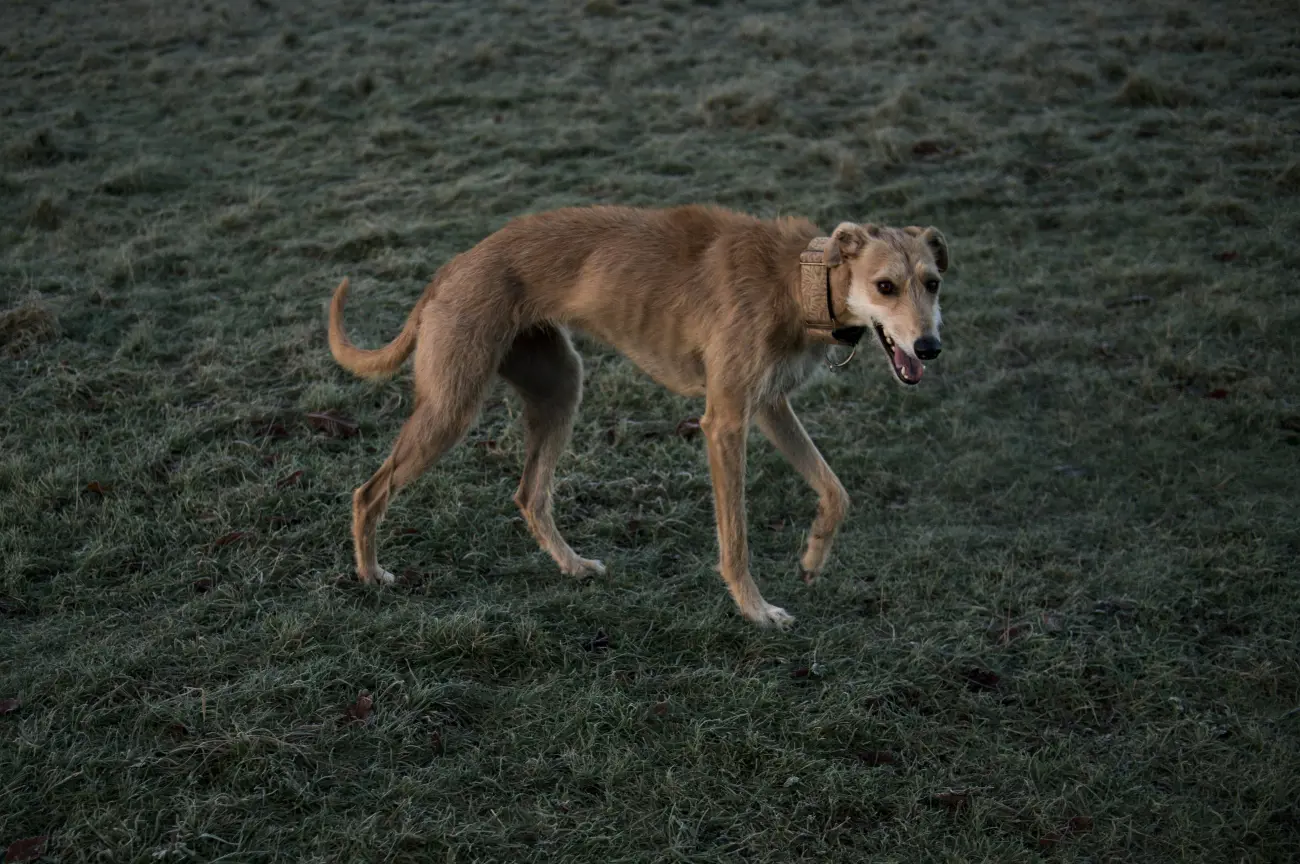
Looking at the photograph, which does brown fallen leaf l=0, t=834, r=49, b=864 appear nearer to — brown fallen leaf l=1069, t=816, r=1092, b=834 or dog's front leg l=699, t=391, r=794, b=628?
dog's front leg l=699, t=391, r=794, b=628

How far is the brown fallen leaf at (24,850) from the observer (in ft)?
9.55

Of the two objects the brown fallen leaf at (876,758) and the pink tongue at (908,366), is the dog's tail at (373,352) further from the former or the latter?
the brown fallen leaf at (876,758)

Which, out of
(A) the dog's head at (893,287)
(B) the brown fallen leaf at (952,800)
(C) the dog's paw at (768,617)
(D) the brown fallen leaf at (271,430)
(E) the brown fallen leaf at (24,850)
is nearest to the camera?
(E) the brown fallen leaf at (24,850)

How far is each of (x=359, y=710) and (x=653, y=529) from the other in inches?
71.7

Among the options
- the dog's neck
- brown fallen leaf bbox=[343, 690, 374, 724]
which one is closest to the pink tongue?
the dog's neck

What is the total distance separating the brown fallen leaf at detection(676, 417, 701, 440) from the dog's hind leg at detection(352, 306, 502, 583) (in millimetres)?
1726

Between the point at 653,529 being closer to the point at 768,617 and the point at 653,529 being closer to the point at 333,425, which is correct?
the point at 768,617

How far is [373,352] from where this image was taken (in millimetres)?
4523

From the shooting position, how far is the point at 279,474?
5105mm

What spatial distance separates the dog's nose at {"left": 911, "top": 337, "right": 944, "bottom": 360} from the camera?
3654 mm

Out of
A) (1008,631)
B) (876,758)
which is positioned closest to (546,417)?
(876,758)

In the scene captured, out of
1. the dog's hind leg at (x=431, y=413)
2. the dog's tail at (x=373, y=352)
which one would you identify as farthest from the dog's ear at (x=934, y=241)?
the dog's tail at (x=373, y=352)

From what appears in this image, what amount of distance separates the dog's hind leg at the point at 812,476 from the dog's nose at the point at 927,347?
820 millimetres

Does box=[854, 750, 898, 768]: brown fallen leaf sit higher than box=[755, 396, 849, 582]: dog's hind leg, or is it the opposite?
box=[755, 396, 849, 582]: dog's hind leg
